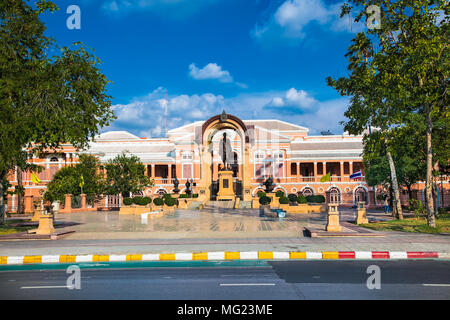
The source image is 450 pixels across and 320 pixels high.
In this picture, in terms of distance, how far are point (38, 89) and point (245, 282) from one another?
15699mm

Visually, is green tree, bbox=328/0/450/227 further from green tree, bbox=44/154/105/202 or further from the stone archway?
green tree, bbox=44/154/105/202

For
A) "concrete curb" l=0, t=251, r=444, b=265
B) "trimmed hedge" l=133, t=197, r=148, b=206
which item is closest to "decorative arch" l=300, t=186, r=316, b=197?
"trimmed hedge" l=133, t=197, r=148, b=206

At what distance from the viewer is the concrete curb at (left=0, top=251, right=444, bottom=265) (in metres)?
12.1

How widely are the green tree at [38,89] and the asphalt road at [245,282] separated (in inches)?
392

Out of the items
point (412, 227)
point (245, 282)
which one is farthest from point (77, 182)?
point (245, 282)

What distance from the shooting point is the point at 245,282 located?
340 inches

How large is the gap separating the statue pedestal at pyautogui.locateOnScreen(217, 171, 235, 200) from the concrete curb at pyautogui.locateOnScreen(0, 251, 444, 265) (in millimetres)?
30989

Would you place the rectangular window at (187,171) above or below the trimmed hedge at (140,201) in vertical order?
above

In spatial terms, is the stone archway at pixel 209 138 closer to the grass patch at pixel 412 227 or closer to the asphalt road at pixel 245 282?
the grass patch at pixel 412 227

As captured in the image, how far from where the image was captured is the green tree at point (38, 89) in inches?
716

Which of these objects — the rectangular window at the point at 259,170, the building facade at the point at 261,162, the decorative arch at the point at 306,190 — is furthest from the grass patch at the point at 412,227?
the rectangular window at the point at 259,170

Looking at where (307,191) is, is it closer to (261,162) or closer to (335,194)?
(335,194)

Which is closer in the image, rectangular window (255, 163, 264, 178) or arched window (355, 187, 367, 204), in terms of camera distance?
arched window (355, 187, 367, 204)
